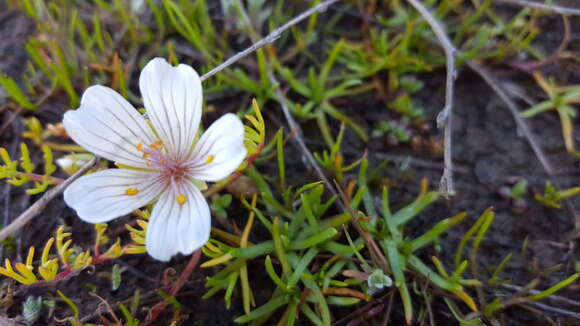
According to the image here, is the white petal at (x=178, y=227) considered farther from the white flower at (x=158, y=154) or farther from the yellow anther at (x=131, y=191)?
the yellow anther at (x=131, y=191)

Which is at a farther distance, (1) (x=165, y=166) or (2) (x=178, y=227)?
(1) (x=165, y=166)

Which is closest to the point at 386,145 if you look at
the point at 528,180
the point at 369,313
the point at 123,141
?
the point at 528,180

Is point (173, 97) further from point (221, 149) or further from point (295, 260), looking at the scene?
point (295, 260)

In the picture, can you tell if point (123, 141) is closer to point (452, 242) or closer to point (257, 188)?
point (257, 188)

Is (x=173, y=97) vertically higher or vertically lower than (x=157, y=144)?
higher

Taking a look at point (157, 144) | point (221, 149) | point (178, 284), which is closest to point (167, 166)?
point (157, 144)

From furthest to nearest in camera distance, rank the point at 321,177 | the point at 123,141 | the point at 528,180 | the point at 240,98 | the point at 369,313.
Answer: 1. the point at 240,98
2. the point at 528,180
3. the point at 321,177
4. the point at 369,313
5. the point at 123,141
